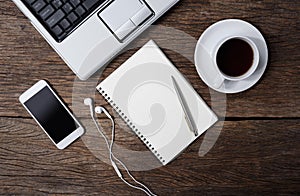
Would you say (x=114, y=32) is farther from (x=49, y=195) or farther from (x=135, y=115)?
(x=49, y=195)

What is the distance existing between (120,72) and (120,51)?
0.04m

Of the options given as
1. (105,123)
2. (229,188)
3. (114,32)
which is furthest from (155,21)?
(229,188)

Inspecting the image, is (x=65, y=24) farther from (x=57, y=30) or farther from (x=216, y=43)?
(x=216, y=43)

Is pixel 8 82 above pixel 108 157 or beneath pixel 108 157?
above

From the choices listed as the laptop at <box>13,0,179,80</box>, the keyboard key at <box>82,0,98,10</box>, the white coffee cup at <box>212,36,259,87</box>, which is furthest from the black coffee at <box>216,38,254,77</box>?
the keyboard key at <box>82,0,98,10</box>

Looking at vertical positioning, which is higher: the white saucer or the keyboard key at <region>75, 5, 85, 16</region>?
the keyboard key at <region>75, 5, 85, 16</region>

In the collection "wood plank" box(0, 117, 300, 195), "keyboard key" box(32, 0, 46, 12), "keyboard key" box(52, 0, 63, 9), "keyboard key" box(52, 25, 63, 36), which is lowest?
"wood plank" box(0, 117, 300, 195)

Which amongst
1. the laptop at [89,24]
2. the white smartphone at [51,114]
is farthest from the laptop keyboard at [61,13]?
the white smartphone at [51,114]

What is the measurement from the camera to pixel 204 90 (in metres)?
0.91

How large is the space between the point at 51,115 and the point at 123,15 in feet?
0.68

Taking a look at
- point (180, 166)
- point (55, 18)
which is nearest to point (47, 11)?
point (55, 18)

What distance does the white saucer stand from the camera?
2.89ft

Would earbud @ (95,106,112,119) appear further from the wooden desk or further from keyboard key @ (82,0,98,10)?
keyboard key @ (82,0,98,10)

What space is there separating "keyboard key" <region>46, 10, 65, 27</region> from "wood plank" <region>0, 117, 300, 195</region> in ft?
0.59
